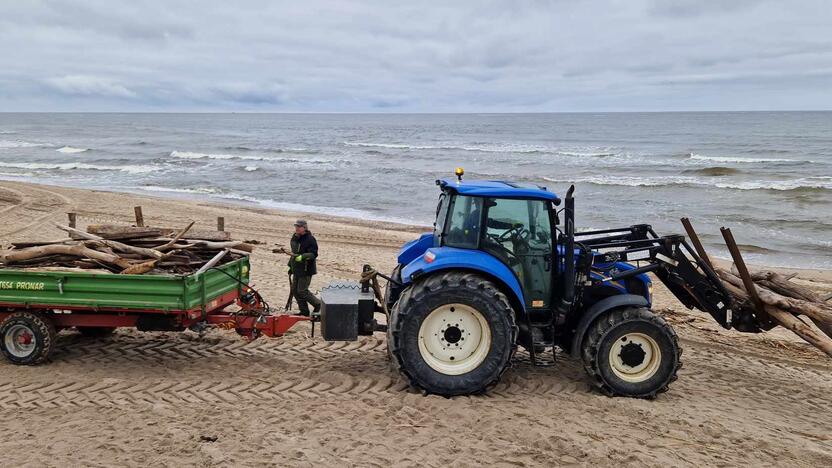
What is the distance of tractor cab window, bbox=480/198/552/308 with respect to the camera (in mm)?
5828

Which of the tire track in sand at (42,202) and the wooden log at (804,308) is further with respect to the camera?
the tire track in sand at (42,202)

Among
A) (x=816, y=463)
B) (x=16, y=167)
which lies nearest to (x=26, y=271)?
(x=816, y=463)

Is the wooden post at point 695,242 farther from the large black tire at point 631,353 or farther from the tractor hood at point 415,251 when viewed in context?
the tractor hood at point 415,251

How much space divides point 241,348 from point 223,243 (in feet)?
4.21

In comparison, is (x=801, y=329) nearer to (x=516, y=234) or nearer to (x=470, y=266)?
(x=516, y=234)

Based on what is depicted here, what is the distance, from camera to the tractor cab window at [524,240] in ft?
19.1

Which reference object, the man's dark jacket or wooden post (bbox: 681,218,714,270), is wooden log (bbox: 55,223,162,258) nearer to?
the man's dark jacket

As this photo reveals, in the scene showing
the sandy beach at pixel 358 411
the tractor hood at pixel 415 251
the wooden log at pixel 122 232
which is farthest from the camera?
the wooden log at pixel 122 232

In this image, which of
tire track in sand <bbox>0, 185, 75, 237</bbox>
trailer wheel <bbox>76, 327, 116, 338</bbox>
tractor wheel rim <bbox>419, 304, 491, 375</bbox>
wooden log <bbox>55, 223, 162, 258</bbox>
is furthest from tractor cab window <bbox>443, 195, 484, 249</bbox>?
tire track in sand <bbox>0, 185, 75, 237</bbox>

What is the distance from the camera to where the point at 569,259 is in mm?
5742

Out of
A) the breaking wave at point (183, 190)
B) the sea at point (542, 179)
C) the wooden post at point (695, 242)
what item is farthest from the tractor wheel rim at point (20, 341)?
the breaking wave at point (183, 190)

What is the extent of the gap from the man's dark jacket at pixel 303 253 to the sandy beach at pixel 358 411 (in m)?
0.76

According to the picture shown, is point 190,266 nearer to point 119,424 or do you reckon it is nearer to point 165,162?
point 119,424

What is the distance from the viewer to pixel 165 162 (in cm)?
4041
